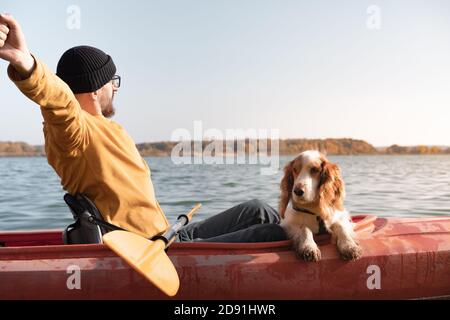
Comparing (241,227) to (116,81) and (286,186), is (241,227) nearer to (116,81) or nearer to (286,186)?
(286,186)

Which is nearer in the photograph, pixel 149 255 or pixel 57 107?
pixel 57 107

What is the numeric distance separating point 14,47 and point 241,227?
1.91 metres

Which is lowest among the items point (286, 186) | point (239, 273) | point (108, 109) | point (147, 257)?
point (239, 273)

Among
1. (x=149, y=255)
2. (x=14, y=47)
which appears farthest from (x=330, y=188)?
(x=14, y=47)

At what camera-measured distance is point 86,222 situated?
8.76 feet

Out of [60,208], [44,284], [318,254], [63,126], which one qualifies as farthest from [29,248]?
[60,208]

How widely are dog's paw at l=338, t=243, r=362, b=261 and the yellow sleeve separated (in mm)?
1633

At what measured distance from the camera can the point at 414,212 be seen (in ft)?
25.6

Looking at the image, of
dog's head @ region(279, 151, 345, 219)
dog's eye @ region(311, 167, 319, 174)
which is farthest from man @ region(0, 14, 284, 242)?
dog's eye @ region(311, 167, 319, 174)

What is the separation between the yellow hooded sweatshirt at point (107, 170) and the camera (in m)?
2.39

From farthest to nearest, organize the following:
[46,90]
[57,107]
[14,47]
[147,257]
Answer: [147,257] → [57,107] → [46,90] → [14,47]

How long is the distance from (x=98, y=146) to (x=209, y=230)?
1.08m

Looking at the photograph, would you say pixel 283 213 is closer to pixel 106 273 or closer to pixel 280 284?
pixel 280 284

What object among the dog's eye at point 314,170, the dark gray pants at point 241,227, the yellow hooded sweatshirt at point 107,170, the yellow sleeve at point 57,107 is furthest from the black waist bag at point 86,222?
the dog's eye at point 314,170
